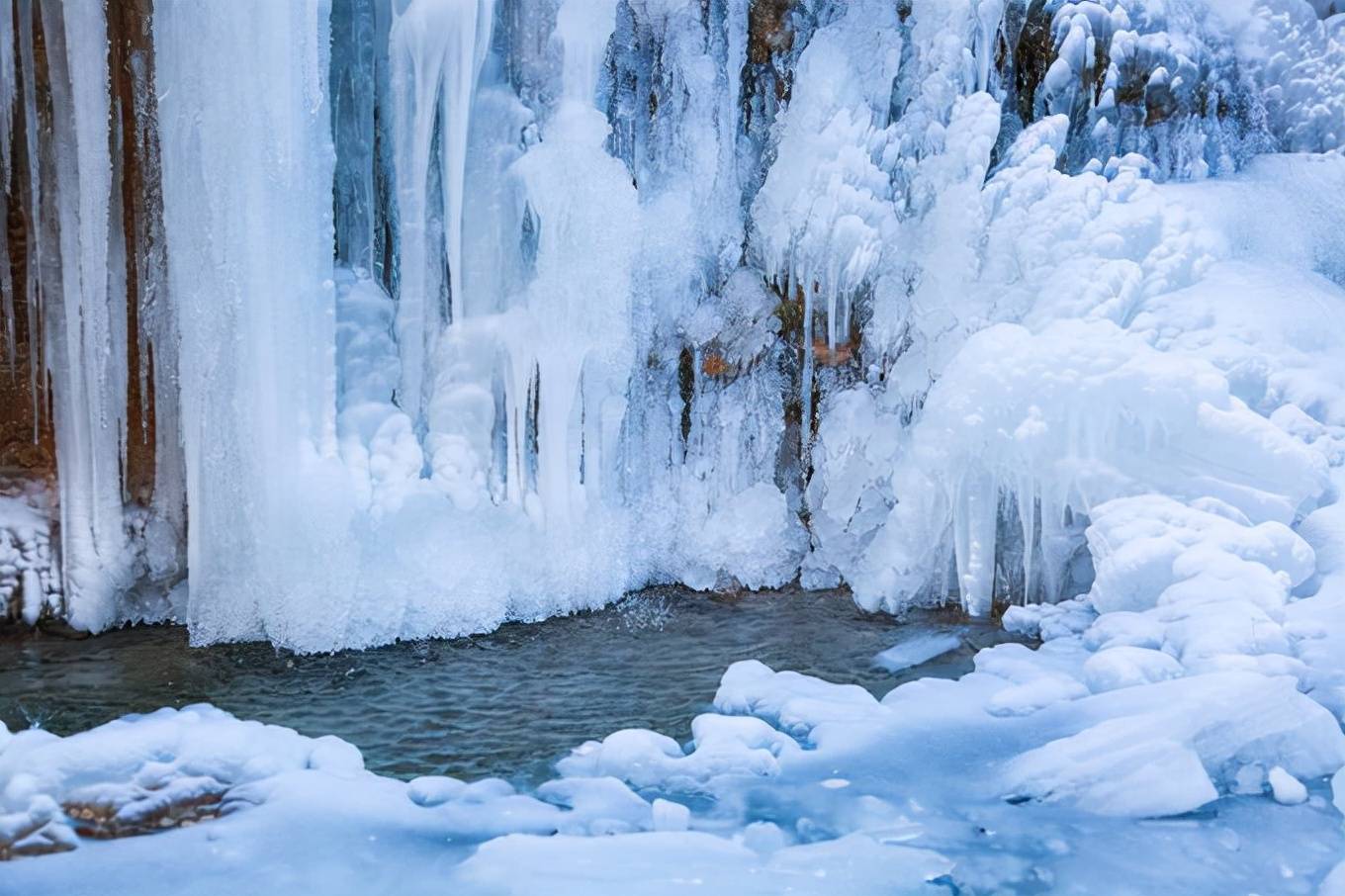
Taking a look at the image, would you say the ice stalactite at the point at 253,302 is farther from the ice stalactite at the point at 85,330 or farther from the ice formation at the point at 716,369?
the ice stalactite at the point at 85,330

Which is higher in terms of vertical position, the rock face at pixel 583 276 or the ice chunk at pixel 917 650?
the rock face at pixel 583 276

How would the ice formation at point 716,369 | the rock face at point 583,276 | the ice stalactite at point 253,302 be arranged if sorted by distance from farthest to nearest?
the rock face at point 583,276, the ice stalactite at point 253,302, the ice formation at point 716,369

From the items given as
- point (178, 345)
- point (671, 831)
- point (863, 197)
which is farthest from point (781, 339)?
point (671, 831)

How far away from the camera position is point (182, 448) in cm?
552

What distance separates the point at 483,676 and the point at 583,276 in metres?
2.18

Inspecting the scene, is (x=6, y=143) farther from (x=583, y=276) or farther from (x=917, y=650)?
(x=917, y=650)

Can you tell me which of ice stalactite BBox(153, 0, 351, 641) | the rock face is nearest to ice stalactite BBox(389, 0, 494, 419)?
the rock face

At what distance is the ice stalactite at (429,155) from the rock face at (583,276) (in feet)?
0.06

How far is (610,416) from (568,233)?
1.01m

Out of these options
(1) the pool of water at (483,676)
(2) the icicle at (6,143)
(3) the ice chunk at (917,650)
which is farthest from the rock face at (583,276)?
(3) the ice chunk at (917,650)

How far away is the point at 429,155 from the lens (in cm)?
589

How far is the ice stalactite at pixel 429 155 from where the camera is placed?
18.4 feet

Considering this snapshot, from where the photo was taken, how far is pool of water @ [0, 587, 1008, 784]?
4.33 metres

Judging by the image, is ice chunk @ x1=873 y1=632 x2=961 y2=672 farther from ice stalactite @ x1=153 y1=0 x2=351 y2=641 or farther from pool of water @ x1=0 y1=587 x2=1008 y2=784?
ice stalactite @ x1=153 y1=0 x2=351 y2=641
